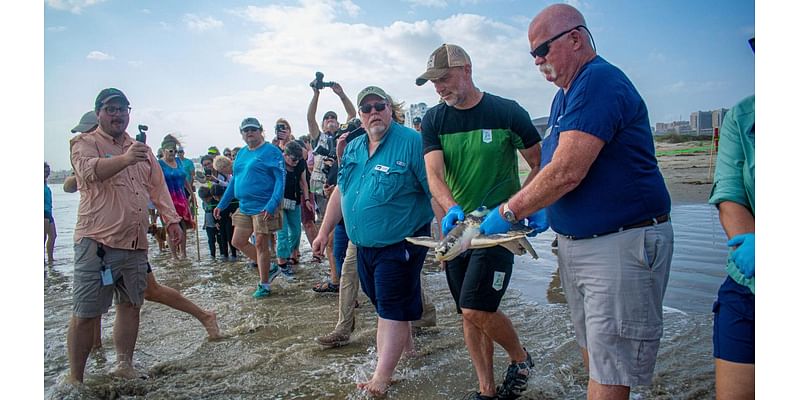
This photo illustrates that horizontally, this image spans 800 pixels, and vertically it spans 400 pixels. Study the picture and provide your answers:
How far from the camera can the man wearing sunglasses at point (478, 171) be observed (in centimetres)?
279

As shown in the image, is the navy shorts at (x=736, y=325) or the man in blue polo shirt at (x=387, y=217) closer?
the navy shorts at (x=736, y=325)

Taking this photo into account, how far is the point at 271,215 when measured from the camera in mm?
5590

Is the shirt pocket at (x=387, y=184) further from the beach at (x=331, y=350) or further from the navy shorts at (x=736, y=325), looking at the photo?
the navy shorts at (x=736, y=325)

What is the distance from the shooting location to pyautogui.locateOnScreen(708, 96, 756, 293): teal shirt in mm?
1796

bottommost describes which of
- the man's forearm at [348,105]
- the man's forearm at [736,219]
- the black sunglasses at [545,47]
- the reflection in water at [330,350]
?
the reflection in water at [330,350]

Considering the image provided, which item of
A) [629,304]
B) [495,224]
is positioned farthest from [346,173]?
[629,304]

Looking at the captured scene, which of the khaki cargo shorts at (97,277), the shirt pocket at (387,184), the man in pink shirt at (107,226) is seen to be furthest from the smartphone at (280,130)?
the shirt pocket at (387,184)

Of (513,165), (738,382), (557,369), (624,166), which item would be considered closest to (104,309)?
(513,165)

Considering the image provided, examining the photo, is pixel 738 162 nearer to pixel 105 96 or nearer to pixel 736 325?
pixel 736 325

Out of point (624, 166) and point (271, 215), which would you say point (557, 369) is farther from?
point (271, 215)

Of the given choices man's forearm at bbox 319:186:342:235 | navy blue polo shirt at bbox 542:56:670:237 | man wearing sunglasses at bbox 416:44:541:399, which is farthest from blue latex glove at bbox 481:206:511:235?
man's forearm at bbox 319:186:342:235

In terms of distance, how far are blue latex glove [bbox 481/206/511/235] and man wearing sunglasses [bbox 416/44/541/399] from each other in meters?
0.62

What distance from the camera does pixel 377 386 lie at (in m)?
2.99
